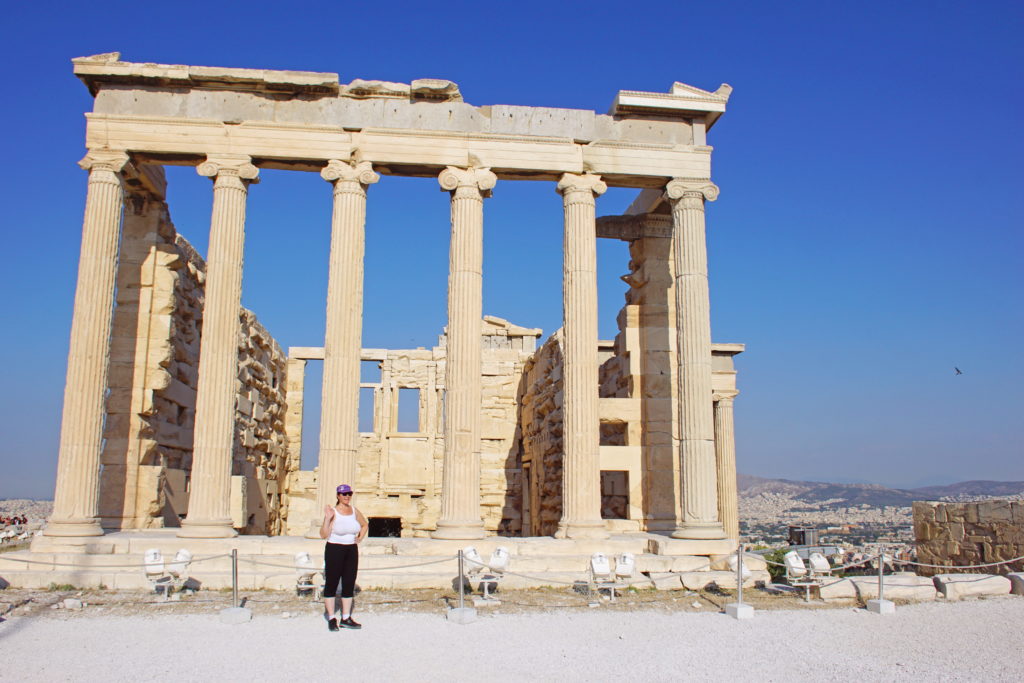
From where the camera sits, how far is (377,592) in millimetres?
13336

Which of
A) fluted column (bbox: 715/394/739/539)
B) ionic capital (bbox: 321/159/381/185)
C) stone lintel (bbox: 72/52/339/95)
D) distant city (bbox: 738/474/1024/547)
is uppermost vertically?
stone lintel (bbox: 72/52/339/95)

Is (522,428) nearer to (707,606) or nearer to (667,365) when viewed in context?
(667,365)

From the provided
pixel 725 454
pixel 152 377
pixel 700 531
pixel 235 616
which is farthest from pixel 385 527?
pixel 235 616

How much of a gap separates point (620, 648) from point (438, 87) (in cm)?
1181

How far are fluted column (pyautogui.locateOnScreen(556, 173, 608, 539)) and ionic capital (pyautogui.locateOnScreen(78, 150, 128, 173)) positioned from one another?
344 inches

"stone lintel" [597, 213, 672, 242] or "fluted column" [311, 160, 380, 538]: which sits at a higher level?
"stone lintel" [597, 213, 672, 242]

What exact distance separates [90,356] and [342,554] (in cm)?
830

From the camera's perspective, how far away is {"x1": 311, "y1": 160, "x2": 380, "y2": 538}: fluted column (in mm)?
15656

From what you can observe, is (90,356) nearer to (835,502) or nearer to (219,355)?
(219,355)

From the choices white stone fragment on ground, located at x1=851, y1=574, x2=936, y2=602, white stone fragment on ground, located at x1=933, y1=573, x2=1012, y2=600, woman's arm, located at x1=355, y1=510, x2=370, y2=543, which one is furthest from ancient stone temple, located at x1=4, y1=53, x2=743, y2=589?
woman's arm, located at x1=355, y1=510, x2=370, y2=543

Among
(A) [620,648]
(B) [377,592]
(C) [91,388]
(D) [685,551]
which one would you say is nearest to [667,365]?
(D) [685,551]

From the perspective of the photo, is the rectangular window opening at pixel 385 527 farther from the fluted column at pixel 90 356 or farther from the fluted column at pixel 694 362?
the fluted column at pixel 694 362

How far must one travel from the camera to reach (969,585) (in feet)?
43.4

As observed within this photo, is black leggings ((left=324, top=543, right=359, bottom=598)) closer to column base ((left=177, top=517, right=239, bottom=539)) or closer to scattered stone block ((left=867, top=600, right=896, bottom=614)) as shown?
column base ((left=177, top=517, right=239, bottom=539))
